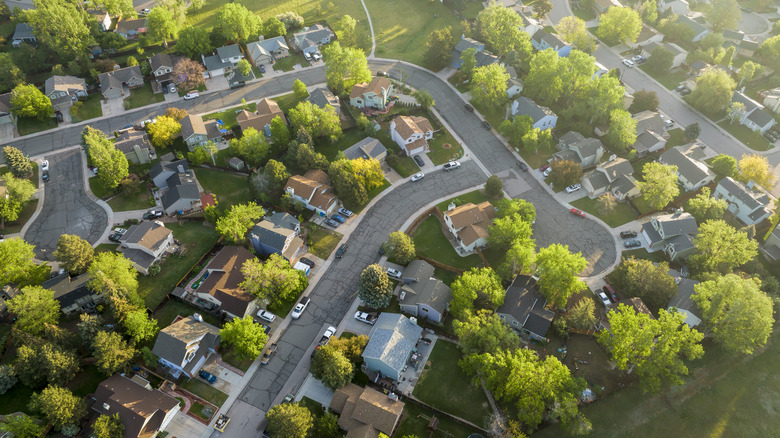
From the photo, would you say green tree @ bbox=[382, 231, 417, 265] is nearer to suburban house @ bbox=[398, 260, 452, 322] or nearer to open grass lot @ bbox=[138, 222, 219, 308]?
suburban house @ bbox=[398, 260, 452, 322]

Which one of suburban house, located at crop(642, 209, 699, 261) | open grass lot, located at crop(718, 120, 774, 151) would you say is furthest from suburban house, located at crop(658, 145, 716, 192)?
open grass lot, located at crop(718, 120, 774, 151)

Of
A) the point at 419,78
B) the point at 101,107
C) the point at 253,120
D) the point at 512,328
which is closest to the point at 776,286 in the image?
the point at 512,328

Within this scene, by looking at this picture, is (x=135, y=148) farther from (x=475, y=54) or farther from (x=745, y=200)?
(x=745, y=200)

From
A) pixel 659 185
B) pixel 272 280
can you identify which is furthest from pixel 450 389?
pixel 659 185

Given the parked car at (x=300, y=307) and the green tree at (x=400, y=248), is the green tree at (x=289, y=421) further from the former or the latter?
the green tree at (x=400, y=248)

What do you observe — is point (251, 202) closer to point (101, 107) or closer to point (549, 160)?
point (101, 107)
